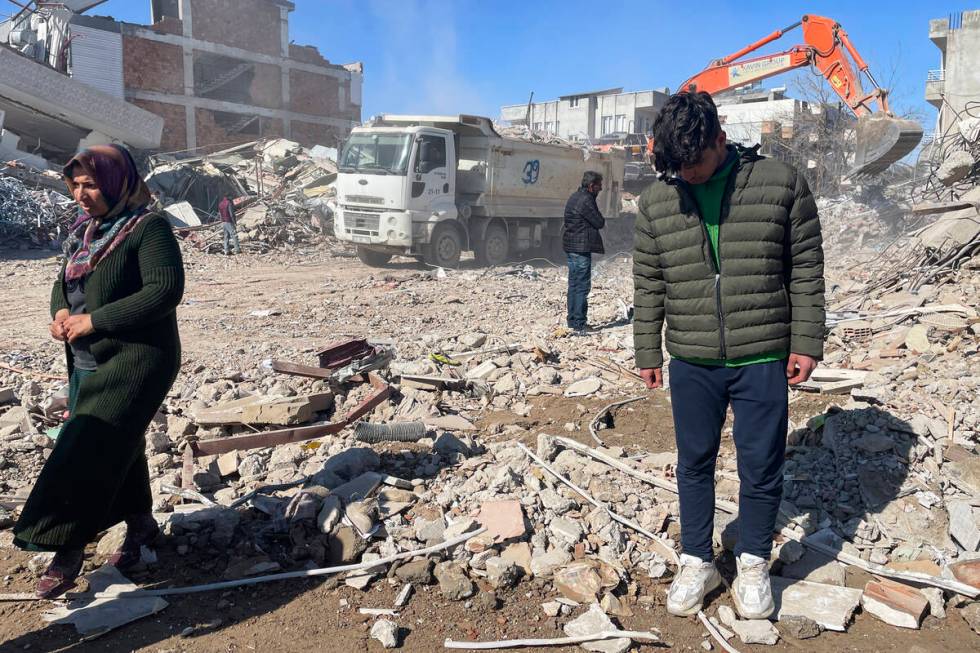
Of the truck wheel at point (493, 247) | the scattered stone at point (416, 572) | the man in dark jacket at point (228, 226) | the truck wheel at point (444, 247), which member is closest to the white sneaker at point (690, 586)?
the scattered stone at point (416, 572)

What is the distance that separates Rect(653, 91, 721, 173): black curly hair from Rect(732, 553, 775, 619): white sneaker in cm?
149

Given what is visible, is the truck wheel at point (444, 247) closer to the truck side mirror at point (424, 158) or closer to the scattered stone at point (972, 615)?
the truck side mirror at point (424, 158)

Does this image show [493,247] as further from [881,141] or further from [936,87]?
[936,87]

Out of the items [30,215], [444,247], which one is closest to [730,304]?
[444,247]

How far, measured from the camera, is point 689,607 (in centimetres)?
280

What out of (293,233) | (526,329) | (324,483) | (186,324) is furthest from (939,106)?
(324,483)

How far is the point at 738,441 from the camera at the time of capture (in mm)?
2736

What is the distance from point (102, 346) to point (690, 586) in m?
2.35

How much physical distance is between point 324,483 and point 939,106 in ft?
112

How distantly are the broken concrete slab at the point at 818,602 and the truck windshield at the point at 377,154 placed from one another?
35.7 ft

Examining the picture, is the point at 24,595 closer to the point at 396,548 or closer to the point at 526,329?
the point at 396,548

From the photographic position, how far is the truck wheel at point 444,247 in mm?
13734

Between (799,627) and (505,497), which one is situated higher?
(505,497)

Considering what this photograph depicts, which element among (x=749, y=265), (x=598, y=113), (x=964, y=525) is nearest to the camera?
(x=749, y=265)
